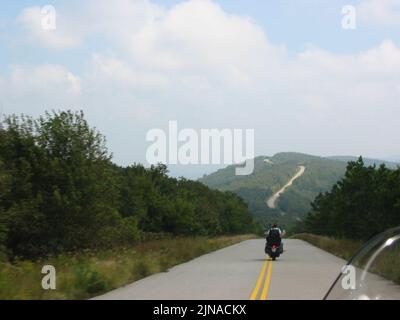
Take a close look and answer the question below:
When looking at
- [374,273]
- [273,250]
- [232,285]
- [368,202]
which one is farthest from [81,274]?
[368,202]

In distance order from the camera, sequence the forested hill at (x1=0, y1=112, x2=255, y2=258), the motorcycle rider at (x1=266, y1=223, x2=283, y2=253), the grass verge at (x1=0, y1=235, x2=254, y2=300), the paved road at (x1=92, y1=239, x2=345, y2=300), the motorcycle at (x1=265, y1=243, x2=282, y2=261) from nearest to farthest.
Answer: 1. the grass verge at (x1=0, y1=235, x2=254, y2=300)
2. the paved road at (x1=92, y1=239, x2=345, y2=300)
3. the forested hill at (x1=0, y1=112, x2=255, y2=258)
4. the motorcycle at (x1=265, y1=243, x2=282, y2=261)
5. the motorcycle rider at (x1=266, y1=223, x2=283, y2=253)

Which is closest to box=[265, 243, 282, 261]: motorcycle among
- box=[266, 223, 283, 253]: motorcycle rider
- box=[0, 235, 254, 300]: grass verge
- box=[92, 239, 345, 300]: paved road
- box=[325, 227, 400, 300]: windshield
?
box=[266, 223, 283, 253]: motorcycle rider

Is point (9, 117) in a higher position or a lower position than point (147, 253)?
higher

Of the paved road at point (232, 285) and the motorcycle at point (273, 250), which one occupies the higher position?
the paved road at point (232, 285)

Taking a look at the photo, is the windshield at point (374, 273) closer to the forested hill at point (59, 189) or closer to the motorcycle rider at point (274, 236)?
the forested hill at point (59, 189)

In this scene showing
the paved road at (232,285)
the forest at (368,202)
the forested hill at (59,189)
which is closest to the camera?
the paved road at (232,285)

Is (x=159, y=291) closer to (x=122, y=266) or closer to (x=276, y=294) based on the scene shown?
(x=276, y=294)

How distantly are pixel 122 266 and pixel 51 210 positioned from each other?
908 centimetres

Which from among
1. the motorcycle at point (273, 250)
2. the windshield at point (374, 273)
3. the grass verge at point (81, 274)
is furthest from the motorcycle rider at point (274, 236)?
the windshield at point (374, 273)

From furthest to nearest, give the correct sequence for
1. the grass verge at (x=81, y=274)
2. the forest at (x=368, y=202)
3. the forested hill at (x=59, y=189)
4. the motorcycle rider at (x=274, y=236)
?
the forest at (x=368, y=202) → the motorcycle rider at (x=274, y=236) → the forested hill at (x=59, y=189) → the grass verge at (x=81, y=274)

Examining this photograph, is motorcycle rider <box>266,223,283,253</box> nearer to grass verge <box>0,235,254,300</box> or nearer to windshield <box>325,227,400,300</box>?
grass verge <box>0,235,254,300</box>

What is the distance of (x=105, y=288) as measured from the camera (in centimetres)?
1535
